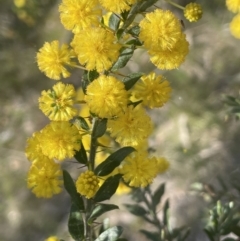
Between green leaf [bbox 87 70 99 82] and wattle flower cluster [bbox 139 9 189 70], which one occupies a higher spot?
wattle flower cluster [bbox 139 9 189 70]

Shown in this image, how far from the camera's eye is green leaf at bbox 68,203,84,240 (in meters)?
1.47

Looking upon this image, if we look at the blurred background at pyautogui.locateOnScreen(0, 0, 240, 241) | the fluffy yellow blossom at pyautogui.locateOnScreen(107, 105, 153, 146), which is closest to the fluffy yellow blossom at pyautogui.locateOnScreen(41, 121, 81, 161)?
the fluffy yellow blossom at pyautogui.locateOnScreen(107, 105, 153, 146)

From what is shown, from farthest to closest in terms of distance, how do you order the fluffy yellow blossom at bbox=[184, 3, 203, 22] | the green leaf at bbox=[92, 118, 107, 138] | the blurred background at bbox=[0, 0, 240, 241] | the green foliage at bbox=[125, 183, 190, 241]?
the blurred background at bbox=[0, 0, 240, 241], the green foliage at bbox=[125, 183, 190, 241], the fluffy yellow blossom at bbox=[184, 3, 203, 22], the green leaf at bbox=[92, 118, 107, 138]

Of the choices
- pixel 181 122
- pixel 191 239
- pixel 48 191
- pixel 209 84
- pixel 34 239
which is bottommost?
pixel 34 239

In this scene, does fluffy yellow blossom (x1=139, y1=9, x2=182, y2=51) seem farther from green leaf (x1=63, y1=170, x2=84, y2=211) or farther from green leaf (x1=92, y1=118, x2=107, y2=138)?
green leaf (x1=63, y1=170, x2=84, y2=211)

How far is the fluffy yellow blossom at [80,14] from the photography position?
4.12ft

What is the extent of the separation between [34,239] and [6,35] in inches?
68.8

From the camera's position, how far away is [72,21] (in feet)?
4.16

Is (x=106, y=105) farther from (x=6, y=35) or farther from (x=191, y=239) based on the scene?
(x=6, y=35)

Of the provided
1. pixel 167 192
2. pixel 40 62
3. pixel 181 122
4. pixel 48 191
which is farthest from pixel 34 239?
pixel 40 62

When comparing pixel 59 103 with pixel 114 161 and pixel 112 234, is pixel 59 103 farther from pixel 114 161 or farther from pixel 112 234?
pixel 112 234

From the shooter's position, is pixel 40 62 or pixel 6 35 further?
pixel 6 35

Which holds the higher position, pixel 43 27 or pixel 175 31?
pixel 175 31

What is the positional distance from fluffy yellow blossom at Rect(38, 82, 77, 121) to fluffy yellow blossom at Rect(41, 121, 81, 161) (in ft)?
0.07
